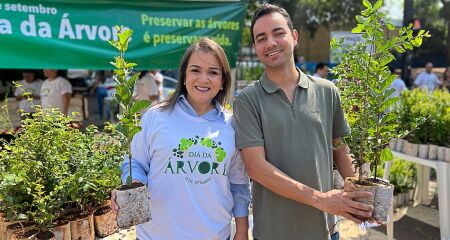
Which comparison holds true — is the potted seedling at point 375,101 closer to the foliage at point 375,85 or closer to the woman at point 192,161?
the foliage at point 375,85

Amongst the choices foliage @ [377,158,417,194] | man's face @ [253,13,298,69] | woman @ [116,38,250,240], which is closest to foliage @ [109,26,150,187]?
woman @ [116,38,250,240]

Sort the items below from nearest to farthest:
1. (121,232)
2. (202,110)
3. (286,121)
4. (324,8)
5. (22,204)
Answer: (286,121) < (202,110) < (22,204) < (121,232) < (324,8)

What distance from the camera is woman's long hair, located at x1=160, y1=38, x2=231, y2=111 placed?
173 centimetres

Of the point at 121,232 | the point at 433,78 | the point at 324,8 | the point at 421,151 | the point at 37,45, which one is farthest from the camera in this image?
the point at 324,8

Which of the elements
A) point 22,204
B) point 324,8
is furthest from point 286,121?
point 324,8

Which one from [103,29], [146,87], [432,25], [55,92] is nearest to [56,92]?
[55,92]

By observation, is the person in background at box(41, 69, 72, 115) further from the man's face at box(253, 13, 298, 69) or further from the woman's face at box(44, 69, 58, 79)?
the man's face at box(253, 13, 298, 69)

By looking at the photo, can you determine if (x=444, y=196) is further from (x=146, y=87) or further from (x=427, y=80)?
(x=427, y=80)

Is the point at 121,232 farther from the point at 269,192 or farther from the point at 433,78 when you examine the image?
the point at 433,78

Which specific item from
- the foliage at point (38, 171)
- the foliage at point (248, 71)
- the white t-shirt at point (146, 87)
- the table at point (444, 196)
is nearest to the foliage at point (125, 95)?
the foliage at point (38, 171)

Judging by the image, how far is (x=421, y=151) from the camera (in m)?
3.74

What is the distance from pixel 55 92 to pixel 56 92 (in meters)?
0.01

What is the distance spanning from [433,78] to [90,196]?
10.7 meters

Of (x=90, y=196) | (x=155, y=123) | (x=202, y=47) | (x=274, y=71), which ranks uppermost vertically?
(x=202, y=47)
